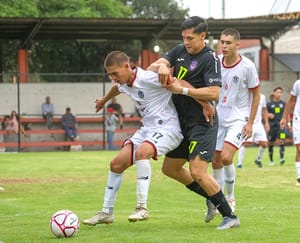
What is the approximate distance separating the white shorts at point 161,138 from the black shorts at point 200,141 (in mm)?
111

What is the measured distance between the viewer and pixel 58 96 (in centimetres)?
3609

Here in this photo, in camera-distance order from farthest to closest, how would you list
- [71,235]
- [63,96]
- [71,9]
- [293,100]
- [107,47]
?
[71,9] → [107,47] → [63,96] → [293,100] → [71,235]

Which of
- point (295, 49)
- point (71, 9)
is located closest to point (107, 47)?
point (71, 9)

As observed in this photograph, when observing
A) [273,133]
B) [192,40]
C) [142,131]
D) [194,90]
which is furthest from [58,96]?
[194,90]

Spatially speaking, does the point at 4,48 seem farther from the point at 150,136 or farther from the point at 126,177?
the point at 150,136

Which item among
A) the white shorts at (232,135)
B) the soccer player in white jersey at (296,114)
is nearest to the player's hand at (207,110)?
the white shorts at (232,135)

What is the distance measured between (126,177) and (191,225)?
8630 mm

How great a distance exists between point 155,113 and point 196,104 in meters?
0.47

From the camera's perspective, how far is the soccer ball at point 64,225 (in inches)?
316

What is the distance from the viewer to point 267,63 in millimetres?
41625

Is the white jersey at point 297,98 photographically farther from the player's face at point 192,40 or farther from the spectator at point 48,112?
the spectator at point 48,112

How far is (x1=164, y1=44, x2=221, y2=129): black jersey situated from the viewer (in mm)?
8594

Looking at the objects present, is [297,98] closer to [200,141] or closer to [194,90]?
[200,141]

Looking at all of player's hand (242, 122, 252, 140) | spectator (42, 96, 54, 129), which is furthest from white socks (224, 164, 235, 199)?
spectator (42, 96, 54, 129)
